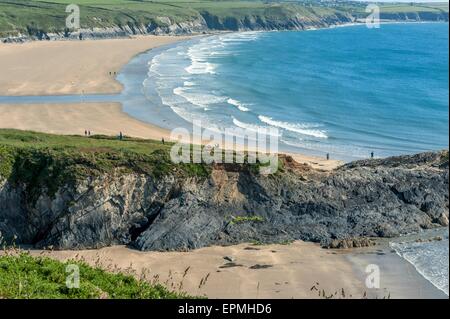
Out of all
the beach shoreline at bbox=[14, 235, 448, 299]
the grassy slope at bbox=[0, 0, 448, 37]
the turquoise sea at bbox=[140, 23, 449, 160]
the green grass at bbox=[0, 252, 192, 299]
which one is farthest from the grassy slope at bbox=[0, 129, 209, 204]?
the grassy slope at bbox=[0, 0, 448, 37]

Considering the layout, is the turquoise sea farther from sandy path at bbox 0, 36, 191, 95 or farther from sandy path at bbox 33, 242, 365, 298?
sandy path at bbox 33, 242, 365, 298

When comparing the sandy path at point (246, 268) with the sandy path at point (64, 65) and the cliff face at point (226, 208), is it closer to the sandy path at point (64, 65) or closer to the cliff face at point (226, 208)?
the cliff face at point (226, 208)

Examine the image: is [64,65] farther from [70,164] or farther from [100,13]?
[70,164]

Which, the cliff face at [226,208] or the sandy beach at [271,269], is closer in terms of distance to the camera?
the sandy beach at [271,269]

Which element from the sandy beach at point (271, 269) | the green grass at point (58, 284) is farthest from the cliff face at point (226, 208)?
the green grass at point (58, 284)

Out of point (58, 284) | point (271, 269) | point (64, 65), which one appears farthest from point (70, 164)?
point (64, 65)

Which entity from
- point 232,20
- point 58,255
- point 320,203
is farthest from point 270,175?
point 232,20
